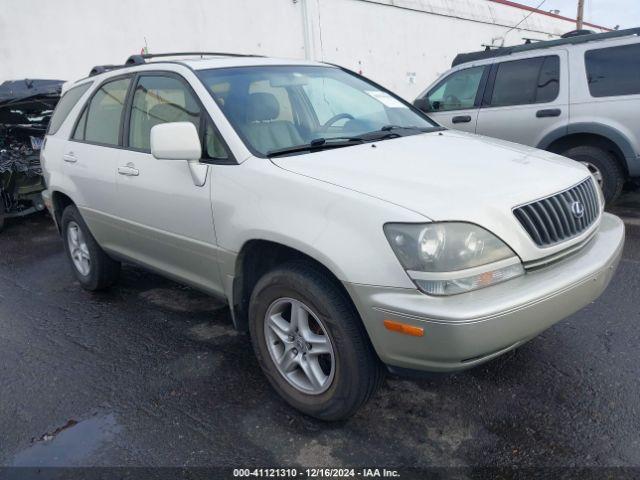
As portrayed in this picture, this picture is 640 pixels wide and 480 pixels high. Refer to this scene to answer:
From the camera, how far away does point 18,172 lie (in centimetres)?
693

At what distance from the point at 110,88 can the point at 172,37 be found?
33.9ft

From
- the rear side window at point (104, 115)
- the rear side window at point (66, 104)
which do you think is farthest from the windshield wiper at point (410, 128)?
the rear side window at point (66, 104)

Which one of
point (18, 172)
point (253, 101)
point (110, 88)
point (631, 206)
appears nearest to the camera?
point (253, 101)

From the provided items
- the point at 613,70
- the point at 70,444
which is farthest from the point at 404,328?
the point at 613,70

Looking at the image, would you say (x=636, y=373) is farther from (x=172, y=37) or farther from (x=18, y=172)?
(x=172, y=37)

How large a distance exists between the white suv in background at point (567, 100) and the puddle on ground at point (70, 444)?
5.07 meters

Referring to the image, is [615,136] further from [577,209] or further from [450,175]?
[450,175]

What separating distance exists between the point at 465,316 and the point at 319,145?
4.24 ft

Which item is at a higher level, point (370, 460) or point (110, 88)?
point (110, 88)

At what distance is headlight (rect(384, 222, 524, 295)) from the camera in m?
2.13

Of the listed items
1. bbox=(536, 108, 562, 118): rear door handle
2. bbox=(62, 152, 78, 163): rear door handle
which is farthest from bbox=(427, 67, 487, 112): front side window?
bbox=(62, 152, 78, 163): rear door handle

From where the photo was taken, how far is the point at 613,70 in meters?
5.43

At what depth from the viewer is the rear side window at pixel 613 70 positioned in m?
5.30

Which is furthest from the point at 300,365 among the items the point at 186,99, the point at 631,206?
the point at 631,206
